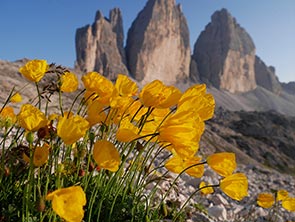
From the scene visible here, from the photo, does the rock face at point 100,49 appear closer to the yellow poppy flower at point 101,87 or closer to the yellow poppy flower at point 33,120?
the yellow poppy flower at point 101,87

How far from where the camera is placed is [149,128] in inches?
72.7

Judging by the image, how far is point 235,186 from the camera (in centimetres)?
176

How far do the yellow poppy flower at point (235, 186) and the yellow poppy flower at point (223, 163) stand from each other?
0.27ft

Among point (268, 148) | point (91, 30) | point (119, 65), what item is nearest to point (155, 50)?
point (119, 65)

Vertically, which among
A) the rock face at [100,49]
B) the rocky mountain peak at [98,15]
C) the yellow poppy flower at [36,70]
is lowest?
the yellow poppy flower at [36,70]

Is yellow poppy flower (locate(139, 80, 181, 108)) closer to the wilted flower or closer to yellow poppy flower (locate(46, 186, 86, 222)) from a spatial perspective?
the wilted flower

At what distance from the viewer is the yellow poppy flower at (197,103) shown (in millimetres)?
1589

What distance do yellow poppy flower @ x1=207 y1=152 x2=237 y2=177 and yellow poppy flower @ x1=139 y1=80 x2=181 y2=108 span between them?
1.22 feet

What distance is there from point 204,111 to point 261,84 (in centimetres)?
14720

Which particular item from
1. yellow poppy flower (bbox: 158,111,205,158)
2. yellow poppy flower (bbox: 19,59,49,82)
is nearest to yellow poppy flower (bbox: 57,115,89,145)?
yellow poppy flower (bbox: 158,111,205,158)

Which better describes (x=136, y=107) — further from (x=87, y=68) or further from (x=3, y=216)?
(x=87, y=68)

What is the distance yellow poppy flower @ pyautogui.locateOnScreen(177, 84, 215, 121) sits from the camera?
5.21 feet

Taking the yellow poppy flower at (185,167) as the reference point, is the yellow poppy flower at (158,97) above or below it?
above

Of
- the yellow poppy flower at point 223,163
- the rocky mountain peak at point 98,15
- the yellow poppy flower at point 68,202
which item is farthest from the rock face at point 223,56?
the yellow poppy flower at point 68,202
